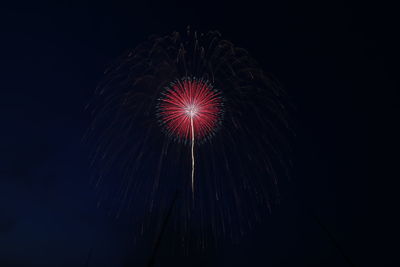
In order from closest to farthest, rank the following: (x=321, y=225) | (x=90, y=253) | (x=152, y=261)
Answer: (x=152, y=261)
(x=321, y=225)
(x=90, y=253)

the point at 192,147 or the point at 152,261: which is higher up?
→ the point at 192,147

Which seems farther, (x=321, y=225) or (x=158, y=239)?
(x=321, y=225)

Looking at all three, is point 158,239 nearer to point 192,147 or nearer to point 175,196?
point 175,196

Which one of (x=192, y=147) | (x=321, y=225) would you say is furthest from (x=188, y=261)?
(x=192, y=147)

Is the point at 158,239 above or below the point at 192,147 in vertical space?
below

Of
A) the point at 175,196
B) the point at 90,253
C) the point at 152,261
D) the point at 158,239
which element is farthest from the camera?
the point at 90,253

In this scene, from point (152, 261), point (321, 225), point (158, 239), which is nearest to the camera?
point (152, 261)

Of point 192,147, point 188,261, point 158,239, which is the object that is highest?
point 188,261

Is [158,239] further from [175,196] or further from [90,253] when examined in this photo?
[90,253]

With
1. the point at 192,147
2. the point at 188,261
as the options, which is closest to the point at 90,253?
the point at 188,261
